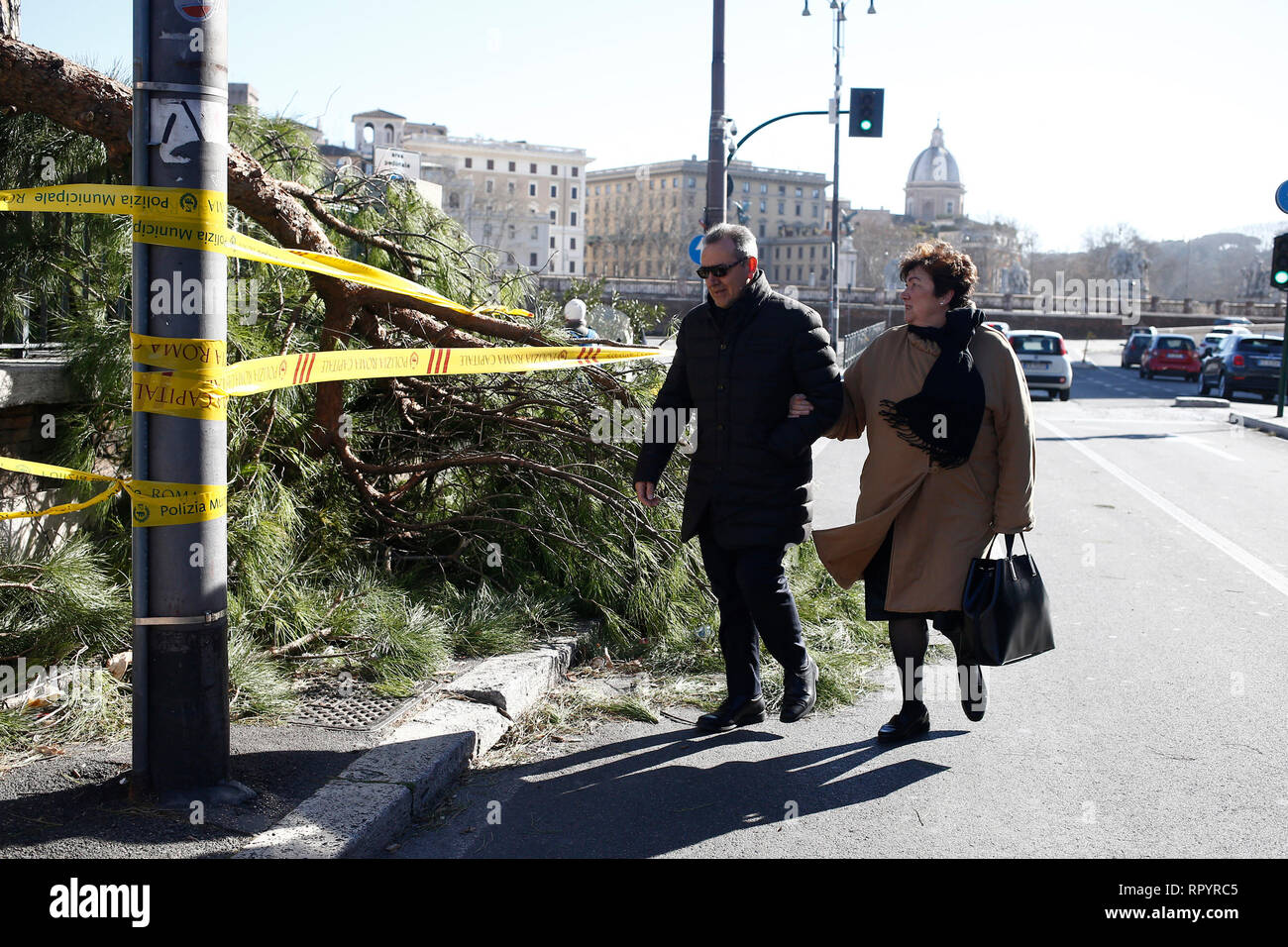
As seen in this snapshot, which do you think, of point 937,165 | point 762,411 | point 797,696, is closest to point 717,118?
point 762,411

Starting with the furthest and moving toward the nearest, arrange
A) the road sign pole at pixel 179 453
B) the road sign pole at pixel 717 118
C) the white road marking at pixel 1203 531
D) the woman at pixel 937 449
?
the road sign pole at pixel 717 118, the white road marking at pixel 1203 531, the woman at pixel 937 449, the road sign pole at pixel 179 453

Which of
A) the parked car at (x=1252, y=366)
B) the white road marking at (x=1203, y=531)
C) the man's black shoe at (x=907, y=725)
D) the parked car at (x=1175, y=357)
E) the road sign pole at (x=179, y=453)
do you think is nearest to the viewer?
the road sign pole at (x=179, y=453)

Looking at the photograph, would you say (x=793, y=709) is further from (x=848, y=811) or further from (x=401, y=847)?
(x=401, y=847)

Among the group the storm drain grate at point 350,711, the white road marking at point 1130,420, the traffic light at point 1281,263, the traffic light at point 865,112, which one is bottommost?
the storm drain grate at point 350,711

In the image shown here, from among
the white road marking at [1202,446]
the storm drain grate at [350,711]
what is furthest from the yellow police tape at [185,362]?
the white road marking at [1202,446]

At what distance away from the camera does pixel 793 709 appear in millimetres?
4742

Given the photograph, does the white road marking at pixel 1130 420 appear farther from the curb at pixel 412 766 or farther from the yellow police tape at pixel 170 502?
the yellow police tape at pixel 170 502

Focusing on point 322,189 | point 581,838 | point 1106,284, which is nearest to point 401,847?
point 581,838

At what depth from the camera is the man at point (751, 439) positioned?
14.9ft

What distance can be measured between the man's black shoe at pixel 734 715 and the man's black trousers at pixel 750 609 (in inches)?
1.4

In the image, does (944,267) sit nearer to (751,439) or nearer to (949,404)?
(949,404)

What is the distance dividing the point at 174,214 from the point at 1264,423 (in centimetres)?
2112

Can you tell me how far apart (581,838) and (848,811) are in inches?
35.6

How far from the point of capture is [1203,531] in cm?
966
